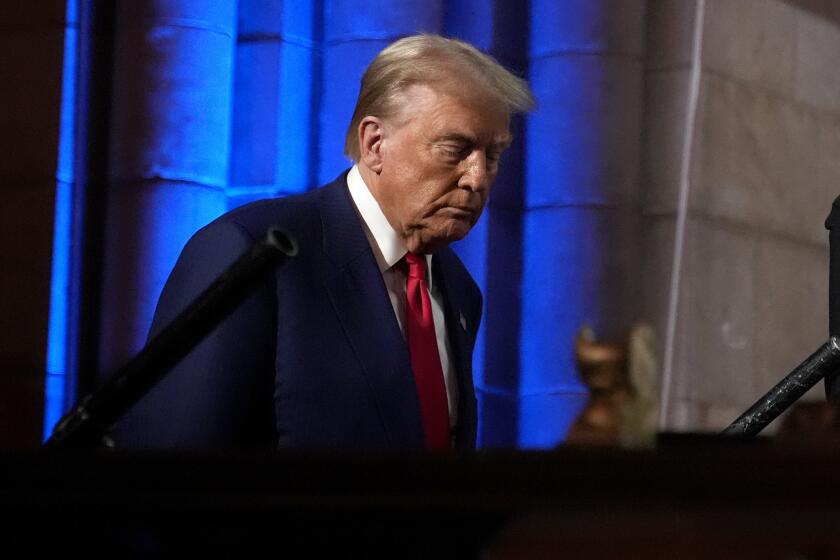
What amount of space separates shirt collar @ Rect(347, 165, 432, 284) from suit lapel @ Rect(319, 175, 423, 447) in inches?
3.0

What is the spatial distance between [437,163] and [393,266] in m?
0.23

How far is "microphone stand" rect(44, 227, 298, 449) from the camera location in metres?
1.38

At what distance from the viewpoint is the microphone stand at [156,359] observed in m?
1.38

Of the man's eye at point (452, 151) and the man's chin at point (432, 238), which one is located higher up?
the man's eye at point (452, 151)

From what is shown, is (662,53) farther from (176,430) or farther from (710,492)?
(710,492)

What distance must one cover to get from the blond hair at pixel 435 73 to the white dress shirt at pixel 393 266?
18cm

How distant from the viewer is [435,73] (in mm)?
2797

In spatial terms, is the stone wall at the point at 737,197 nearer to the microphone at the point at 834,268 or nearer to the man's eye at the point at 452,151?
the microphone at the point at 834,268

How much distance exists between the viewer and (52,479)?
985mm

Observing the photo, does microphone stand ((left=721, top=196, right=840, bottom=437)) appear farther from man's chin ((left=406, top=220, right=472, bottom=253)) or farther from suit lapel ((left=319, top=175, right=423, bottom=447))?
man's chin ((left=406, top=220, right=472, bottom=253))

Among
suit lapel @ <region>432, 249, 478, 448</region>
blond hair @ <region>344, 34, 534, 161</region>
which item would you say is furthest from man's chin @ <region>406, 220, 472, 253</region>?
blond hair @ <region>344, 34, 534, 161</region>

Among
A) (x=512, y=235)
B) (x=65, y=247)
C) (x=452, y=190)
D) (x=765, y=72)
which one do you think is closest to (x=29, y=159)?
(x=65, y=247)

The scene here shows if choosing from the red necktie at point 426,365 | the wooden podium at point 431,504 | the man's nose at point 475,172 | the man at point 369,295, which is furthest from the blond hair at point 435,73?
the wooden podium at point 431,504

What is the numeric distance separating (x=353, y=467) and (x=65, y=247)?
356 centimetres
